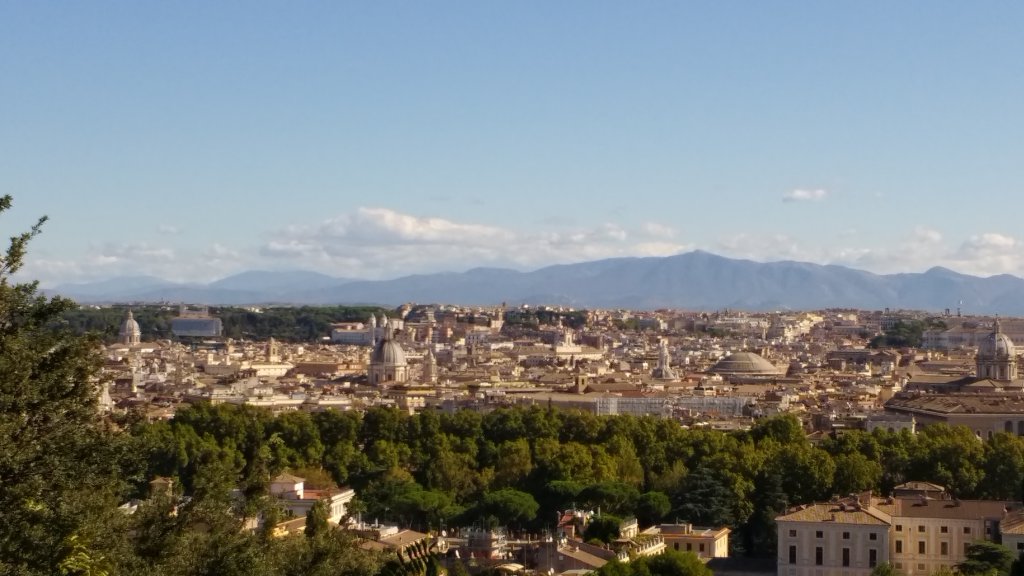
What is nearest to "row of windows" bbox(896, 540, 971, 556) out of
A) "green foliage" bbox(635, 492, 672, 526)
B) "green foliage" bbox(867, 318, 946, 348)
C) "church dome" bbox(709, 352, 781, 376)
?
"green foliage" bbox(635, 492, 672, 526)

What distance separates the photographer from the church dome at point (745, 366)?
94.9 m

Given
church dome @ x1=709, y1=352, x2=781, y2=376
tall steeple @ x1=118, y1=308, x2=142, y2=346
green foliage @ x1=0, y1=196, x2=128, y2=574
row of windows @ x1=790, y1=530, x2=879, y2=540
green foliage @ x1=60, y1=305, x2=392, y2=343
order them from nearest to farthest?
green foliage @ x1=0, y1=196, x2=128, y2=574, row of windows @ x1=790, y1=530, x2=879, y2=540, church dome @ x1=709, y1=352, x2=781, y2=376, tall steeple @ x1=118, y1=308, x2=142, y2=346, green foliage @ x1=60, y1=305, x2=392, y2=343

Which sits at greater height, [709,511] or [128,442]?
[128,442]

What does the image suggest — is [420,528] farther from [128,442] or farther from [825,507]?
[128,442]

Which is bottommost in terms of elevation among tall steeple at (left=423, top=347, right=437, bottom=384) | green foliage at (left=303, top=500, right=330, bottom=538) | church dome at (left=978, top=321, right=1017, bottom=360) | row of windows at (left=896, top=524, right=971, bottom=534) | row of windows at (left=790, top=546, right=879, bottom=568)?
row of windows at (left=790, top=546, right=879, bottom=568)

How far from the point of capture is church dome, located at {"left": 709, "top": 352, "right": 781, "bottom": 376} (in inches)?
3738

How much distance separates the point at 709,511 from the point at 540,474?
6.06 metres

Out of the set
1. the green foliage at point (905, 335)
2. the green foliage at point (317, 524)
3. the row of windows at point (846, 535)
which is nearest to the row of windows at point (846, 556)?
the row of windows at point (846, 535)

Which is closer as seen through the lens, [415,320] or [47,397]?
[47,397]

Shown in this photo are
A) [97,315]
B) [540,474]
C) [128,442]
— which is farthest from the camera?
[97,315]

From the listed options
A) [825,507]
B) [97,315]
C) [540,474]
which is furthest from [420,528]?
[97,315]

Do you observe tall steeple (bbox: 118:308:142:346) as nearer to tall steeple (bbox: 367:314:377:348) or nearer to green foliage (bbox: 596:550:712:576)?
tall steeple (bbox: 367:314:377:348)

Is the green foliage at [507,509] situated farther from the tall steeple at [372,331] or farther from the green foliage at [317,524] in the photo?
the tall steeple at [372,331]

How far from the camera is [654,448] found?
4575 cm
